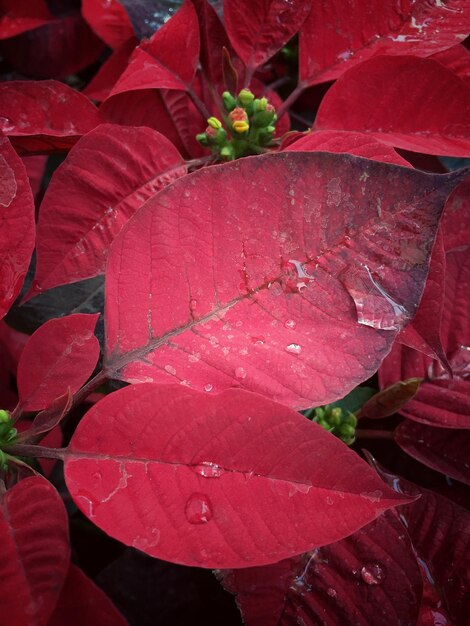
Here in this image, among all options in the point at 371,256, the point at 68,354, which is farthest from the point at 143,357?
the point at 371,256

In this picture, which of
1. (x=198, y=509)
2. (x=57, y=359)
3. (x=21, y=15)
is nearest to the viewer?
(x=198, y=509)

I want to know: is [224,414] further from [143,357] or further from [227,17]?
[227,17]

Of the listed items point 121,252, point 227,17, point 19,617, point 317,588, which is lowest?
point 317,588

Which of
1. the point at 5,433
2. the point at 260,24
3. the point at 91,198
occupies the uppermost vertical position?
the point at 260,24

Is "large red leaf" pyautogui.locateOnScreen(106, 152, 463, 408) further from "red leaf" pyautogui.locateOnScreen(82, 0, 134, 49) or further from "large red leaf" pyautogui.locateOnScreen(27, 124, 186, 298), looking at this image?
"red leaf" pyautogui.locateOnScreen(82, 0, 134, 49)

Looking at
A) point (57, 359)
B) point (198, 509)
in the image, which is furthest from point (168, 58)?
point (198, 509)

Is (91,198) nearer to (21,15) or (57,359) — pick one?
(57,359)
